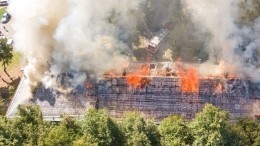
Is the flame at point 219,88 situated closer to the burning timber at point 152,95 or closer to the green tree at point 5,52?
the burning timber at point 152,95

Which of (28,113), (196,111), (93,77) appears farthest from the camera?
(93,77)

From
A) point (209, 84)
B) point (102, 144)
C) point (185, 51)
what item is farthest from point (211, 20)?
point (102, 144)

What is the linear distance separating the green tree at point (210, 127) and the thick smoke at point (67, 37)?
14.9m

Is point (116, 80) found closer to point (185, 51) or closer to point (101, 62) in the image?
point (101, 62)

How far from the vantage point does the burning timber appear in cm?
4972

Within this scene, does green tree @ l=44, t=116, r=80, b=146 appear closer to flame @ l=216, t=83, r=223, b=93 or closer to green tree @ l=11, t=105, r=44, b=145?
green tree @ l=11, t=105, r=44, b=145

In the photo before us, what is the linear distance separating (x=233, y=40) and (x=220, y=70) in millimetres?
4146

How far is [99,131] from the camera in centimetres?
4272

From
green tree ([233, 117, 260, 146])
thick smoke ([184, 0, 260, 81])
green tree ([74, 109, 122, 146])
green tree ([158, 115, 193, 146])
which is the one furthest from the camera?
thick smoke ([184, 0, 260, 81])

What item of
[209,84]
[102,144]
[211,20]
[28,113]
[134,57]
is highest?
[211,20]

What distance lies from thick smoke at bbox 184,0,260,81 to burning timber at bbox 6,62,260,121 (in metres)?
2.11

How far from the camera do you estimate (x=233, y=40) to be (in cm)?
5266

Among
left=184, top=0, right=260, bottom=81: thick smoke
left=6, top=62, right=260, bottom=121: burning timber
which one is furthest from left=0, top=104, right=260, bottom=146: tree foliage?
left=184, top=0, right=260, bottom=81: thick smoke

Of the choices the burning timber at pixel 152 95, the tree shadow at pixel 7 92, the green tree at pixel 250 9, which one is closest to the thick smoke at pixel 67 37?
the burning timber at pixel 152 95
